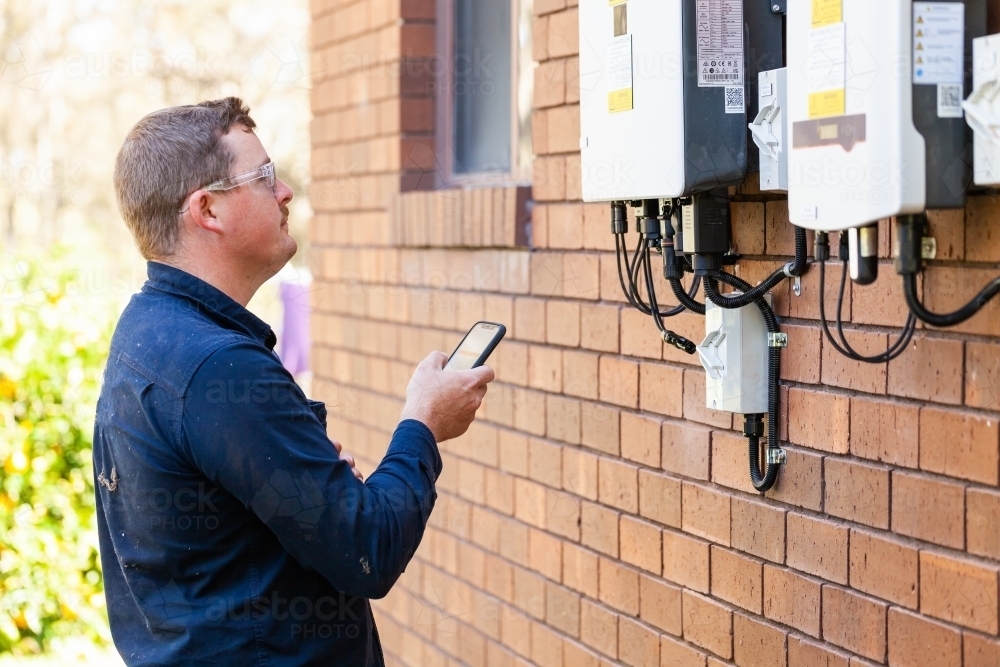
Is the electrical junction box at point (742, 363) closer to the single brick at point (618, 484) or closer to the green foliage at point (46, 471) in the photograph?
the single brick at point (618, 484)

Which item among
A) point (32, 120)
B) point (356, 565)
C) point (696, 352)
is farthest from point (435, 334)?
point (32, 120)

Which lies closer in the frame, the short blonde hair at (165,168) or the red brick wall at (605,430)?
the red brick wall at (605,430)

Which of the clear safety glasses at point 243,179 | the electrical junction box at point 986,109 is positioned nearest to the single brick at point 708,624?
the electrical junction box at point 986,109

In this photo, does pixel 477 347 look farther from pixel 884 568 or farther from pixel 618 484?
pixel 884 568

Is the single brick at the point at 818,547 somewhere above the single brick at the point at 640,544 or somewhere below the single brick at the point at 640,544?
above

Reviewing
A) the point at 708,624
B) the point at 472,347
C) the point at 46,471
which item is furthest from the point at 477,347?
the point at 46,471

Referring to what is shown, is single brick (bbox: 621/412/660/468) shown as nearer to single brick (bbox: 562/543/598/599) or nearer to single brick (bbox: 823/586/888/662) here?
single brick (bbox: 562/543/598/599)

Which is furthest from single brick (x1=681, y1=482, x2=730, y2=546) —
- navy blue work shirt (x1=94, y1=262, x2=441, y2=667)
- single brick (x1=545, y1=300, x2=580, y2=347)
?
navy blue work shirt (x1=94, y1=262, x2=441, y2=667)

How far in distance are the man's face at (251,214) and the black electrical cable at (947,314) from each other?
4.12 ft

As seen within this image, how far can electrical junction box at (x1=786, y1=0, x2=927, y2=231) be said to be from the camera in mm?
1807

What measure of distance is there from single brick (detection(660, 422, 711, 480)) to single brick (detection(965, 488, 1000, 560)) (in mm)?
782

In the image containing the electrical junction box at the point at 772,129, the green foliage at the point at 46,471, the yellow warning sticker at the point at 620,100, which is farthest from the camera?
the green foliage at the point at 46,471

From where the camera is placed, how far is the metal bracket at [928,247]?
2.03 m

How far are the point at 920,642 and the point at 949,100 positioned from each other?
3.15ft
